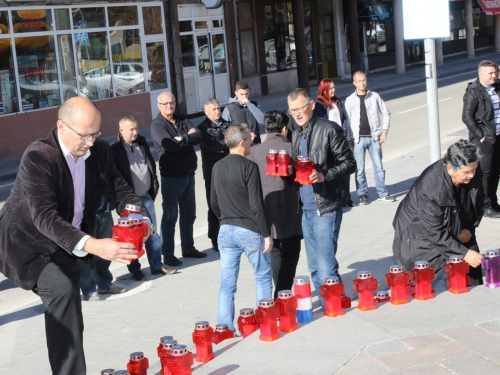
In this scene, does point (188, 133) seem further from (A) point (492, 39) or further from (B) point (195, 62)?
(A) point (492, 39)

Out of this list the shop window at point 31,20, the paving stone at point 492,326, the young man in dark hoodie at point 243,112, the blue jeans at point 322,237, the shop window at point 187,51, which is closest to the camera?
the paving stone at point 492,326

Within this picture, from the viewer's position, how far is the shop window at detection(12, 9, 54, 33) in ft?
63.5

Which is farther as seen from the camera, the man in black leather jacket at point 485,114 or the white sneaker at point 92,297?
the man in black leather jacket at point 485,114

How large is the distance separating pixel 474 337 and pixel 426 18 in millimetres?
3778

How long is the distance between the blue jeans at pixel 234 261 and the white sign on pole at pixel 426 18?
304 cm

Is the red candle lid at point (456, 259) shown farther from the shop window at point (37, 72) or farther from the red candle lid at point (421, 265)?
the shop window at point (37, 72)

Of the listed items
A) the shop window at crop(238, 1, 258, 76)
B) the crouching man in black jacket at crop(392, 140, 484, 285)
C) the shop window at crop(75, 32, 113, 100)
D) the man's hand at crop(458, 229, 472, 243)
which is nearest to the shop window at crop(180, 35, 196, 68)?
the shop window at crop(75, 32, 113, 100)

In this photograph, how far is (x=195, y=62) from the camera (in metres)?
25.6

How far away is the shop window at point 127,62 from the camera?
73.4ft

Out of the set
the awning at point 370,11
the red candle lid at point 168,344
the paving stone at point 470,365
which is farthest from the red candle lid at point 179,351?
the awning at point 370,11

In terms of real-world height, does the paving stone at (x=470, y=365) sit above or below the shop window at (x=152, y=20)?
below

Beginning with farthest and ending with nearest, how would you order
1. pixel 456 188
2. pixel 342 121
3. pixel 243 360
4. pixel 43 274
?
pixel 342 121
pixel 456 188
pixel 243 360
pixel 43 274

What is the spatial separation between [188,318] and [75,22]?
15.6 metres

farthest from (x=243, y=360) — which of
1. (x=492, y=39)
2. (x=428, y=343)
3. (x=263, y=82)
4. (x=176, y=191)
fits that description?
(x=492, y=39)
